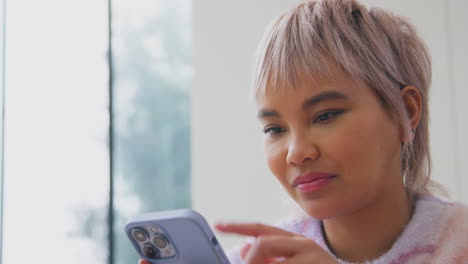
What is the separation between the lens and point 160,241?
600 millimetres

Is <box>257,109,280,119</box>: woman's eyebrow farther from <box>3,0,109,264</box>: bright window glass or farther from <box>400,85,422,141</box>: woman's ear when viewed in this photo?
<box>3,0,109,264</box>: bright window glass

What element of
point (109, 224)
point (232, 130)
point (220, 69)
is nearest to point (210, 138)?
point (232, 130)

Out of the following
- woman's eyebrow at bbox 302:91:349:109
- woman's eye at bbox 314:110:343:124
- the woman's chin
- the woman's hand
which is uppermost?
woman's eyebrow at bbox 302:91:349:109

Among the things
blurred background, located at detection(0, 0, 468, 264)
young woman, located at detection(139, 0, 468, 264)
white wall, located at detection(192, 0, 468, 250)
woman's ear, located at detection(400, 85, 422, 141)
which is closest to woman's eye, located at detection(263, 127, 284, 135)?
young woman, located at detection(139, 0, 468, 264)

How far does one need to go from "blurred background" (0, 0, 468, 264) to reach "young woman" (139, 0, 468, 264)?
31.5 inches

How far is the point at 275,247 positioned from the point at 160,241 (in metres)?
0.14

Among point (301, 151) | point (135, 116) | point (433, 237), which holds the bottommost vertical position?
point (135, 116)

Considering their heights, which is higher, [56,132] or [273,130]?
[273,130]

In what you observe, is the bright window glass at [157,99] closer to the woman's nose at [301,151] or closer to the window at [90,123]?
the window at [90,123]

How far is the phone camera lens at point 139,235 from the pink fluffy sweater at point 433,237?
0.89 ft

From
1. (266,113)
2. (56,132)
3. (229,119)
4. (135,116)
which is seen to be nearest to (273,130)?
(266,113)

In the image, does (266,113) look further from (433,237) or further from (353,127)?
(433,237)

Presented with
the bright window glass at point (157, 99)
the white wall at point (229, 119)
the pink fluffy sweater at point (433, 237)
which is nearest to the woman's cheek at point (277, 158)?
the pink fluffy sweater at point (433, 237)

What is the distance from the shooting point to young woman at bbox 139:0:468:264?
646 millimetres
